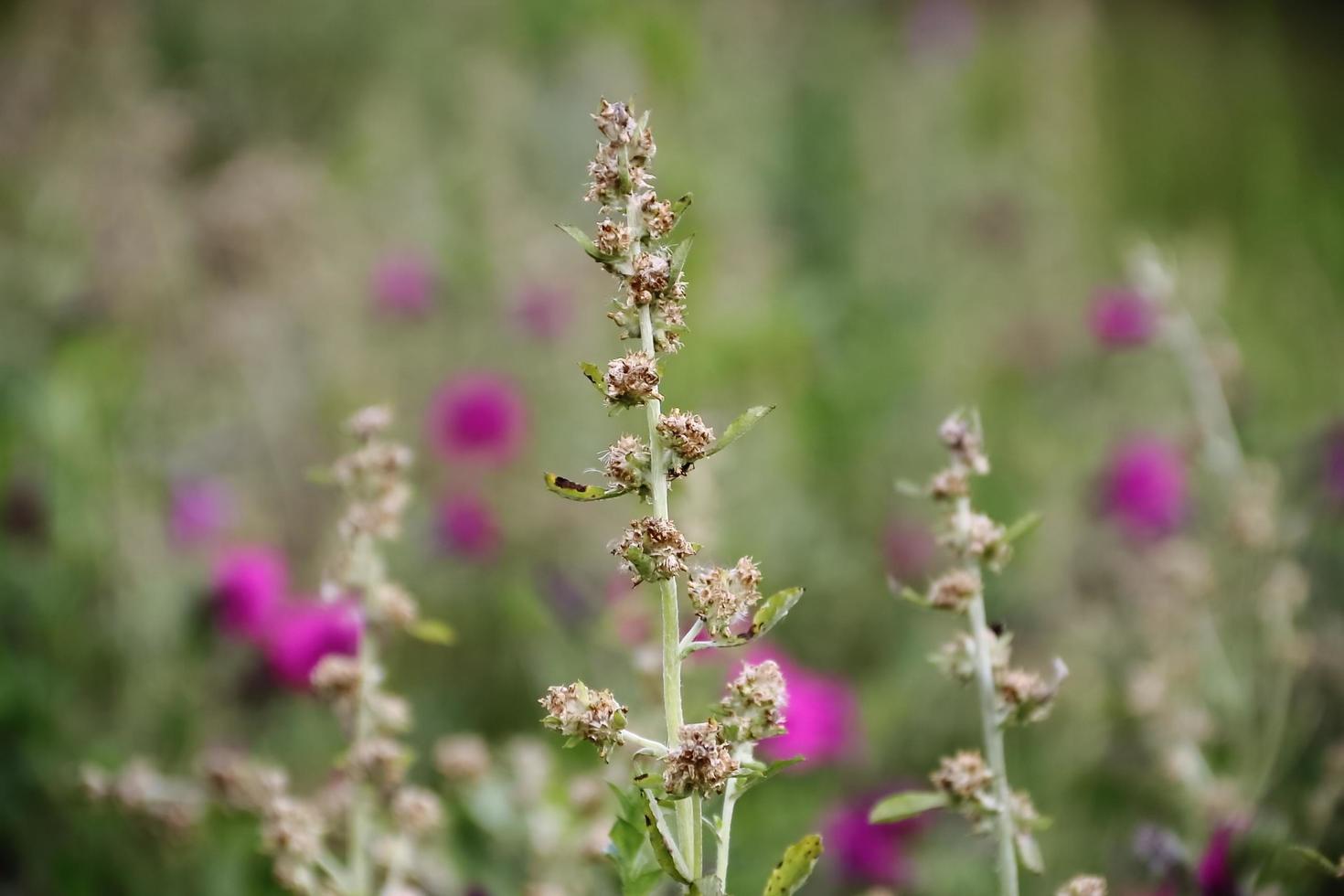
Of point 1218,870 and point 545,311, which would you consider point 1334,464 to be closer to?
point 1218,870

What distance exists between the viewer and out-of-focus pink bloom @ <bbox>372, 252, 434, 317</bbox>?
182cm

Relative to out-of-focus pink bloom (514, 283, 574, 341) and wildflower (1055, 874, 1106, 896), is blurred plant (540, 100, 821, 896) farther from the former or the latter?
out-of-focus pink bloom (514, 283, 574, 341)

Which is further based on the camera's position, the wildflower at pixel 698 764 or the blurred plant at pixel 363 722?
the blurred plant at pixel 363 722

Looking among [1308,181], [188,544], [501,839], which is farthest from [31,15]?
[1308,181]

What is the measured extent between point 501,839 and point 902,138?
2.13 m

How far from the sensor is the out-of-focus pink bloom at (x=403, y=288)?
71.5 inches

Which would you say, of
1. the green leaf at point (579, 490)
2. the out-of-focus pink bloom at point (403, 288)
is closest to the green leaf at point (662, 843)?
the green leaf at point (579, 490)

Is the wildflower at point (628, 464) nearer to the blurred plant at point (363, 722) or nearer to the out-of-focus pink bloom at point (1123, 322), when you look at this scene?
Result: the blurred plant at point (363, 722)

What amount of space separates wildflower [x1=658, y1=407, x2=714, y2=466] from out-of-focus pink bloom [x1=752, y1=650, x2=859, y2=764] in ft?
2.19

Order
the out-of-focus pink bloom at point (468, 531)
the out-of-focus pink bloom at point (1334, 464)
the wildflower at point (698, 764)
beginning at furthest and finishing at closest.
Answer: the out-of-focus pink bloom at point (468, 531) → the out-of-focus pink bloom at point (1334, 464) → the wildflower at point (698, 764)

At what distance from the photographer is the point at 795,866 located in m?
0.42

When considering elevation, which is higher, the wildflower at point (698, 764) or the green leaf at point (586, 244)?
the green leaf at point (586, 244)

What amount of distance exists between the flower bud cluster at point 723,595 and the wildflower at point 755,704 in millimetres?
18

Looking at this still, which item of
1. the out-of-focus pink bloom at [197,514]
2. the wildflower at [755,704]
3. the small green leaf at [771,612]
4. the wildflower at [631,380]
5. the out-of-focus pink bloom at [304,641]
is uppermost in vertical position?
the out-of-focus pink bloom at [197,514]
